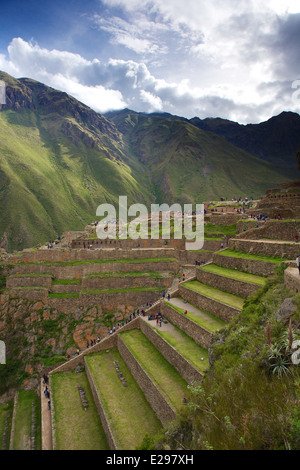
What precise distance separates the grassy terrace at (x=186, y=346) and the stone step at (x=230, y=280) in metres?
4.24

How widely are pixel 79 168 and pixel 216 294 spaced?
377 ft

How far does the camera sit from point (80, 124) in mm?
158125

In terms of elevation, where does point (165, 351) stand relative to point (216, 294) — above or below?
below

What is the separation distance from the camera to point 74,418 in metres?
16.1

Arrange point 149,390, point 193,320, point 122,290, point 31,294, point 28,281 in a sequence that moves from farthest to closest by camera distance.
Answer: point 28,281 < point 31,294 < point 122,290 < point 193,320 < point 149,390

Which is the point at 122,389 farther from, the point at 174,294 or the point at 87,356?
the point at 174,294

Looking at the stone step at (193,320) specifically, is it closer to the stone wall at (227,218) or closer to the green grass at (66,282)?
the green grass at (66,282)

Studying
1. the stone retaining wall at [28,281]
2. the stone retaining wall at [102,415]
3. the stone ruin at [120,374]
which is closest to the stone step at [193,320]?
the stone ruin at [120,374]

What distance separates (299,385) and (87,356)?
17.7 metres

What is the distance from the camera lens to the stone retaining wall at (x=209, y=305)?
16411 millimetres

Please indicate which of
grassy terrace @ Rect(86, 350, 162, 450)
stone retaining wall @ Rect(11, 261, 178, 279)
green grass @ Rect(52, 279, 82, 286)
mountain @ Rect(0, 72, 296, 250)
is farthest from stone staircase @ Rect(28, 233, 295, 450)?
mountain @ Rect(0, 72, 296, 250)

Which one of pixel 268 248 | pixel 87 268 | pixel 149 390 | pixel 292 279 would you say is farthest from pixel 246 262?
pixel 87 268

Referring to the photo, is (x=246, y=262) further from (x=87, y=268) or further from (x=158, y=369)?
(x=87, y=268)
